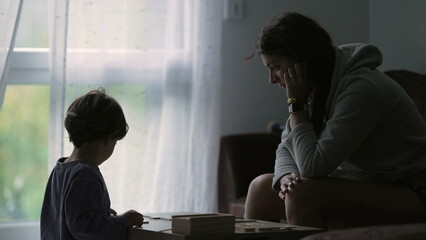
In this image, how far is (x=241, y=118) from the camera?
3.92m

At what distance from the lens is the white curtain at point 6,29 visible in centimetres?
333

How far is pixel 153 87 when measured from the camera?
3.65 metres

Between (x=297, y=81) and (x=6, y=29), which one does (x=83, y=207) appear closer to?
(x=297, y=81)

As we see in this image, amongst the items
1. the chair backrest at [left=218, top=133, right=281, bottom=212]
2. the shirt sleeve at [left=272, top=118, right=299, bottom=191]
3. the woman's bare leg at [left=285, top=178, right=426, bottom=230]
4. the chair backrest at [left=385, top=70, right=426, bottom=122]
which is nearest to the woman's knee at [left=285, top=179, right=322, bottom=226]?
the woman's bare leg at [left=285, top=178, right=426, bottom=230]

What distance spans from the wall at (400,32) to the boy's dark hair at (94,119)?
76.4 inches

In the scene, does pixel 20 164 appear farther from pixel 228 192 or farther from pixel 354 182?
pixel 354 182

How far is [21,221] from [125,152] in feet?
1.92

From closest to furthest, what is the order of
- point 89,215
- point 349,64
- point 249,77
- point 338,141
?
point 89,215, point 338,141, point 349,64, point 249,77

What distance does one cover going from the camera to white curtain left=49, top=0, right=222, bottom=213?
11.5 feet

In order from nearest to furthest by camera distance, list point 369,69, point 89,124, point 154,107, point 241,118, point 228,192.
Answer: point 89,124 < point 369,69 < point 228,192 < point 154,107 < point 241,118

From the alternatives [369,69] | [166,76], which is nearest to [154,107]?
[166,76]

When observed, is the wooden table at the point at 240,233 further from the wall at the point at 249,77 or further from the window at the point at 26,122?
the wall at the point at 249,77

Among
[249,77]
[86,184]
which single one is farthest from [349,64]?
[249,77]

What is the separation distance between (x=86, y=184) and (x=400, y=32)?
2.24m
